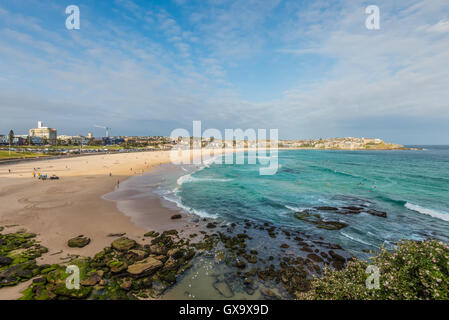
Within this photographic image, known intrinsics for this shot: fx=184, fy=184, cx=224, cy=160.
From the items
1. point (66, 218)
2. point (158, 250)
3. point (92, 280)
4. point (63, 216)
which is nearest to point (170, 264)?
point (158, 250)

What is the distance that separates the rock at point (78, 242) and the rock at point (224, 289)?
9.83 m

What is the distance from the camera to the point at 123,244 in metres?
12.7

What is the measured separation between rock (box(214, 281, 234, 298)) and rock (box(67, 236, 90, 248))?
9828 millimetres

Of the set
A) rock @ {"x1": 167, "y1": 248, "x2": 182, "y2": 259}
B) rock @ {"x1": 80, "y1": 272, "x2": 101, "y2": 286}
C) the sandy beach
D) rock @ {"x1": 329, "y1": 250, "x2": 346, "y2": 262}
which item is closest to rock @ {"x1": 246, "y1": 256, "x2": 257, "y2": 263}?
rock @ {"x1": 167, "y1": 248, "x2": 182, "y2": 259}

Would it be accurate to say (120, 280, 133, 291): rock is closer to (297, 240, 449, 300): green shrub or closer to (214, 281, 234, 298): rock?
(214, 281, 234, 298): rock

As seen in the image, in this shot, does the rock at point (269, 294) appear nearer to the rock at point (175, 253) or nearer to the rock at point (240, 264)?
the rock at point (240, 264)

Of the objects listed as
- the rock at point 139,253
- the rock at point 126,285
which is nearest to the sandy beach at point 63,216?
the rock at point 139,253

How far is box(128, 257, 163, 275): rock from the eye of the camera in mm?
10266

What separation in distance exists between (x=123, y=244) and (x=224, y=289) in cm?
769

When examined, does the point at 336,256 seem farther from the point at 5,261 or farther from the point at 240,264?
the point at 5,261

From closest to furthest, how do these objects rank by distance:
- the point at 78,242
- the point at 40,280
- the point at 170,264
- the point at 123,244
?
1. the point at 40,280
2. the point at 170,264
3. the point at 123,244
4. the point at 78,242
